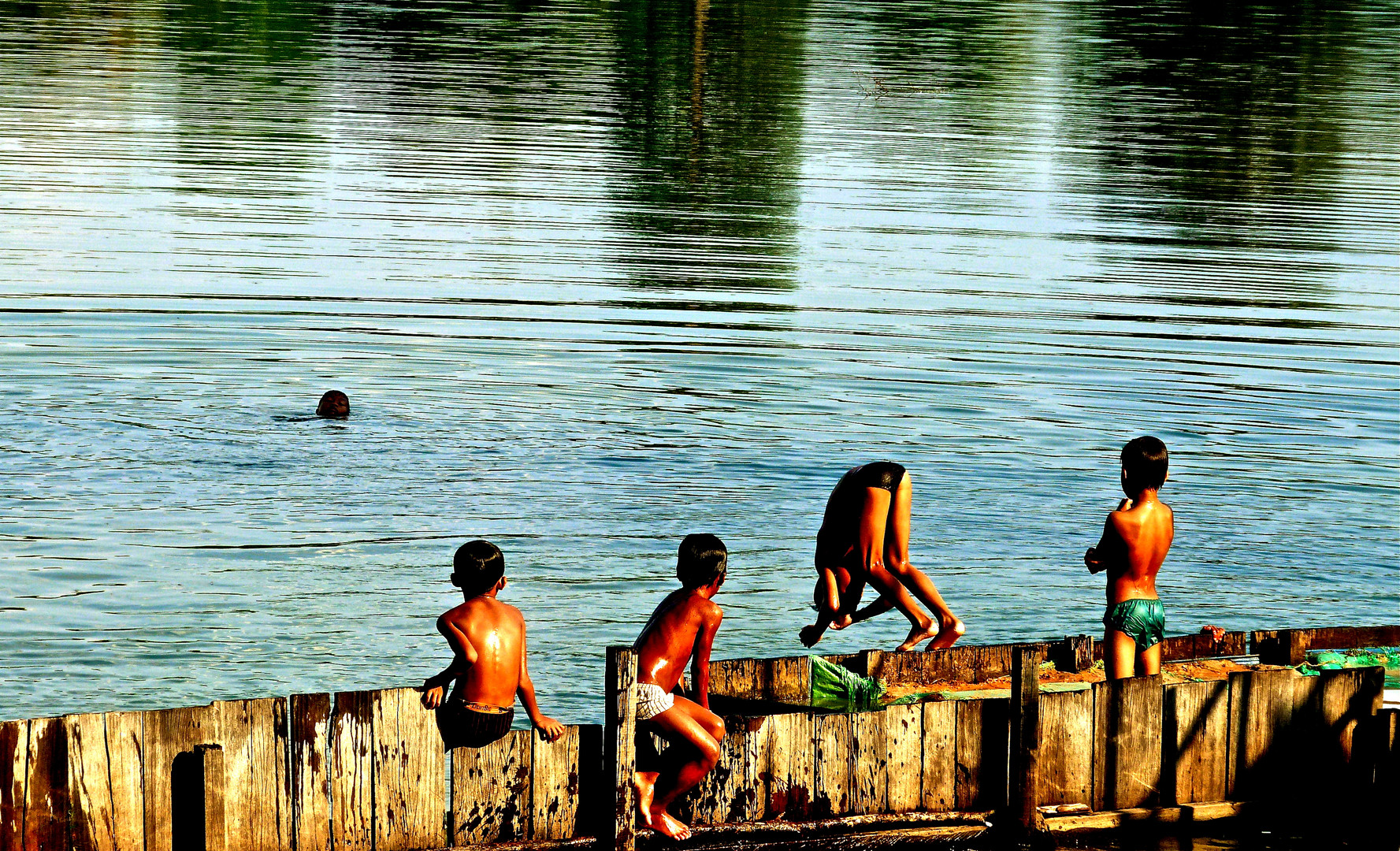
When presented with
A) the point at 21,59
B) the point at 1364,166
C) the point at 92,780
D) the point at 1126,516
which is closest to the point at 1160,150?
the point at 1364,166

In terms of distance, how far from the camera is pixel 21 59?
168 feet

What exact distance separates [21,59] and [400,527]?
40722mm

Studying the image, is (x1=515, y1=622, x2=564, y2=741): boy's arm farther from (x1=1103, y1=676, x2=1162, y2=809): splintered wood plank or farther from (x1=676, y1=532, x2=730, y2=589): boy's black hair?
(x1=1103, y1=676, x2=1162, y2=809): splintered wood plank

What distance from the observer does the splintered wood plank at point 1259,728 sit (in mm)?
9648

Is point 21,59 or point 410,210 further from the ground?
point 21,59

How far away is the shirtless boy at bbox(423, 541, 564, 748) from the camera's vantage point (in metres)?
8.45

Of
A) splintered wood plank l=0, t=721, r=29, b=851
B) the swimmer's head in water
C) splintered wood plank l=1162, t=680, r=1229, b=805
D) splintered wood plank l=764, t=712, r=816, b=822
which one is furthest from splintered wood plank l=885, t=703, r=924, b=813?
the swimmer's head in water

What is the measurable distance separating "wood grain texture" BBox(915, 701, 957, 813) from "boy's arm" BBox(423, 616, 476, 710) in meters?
2.22

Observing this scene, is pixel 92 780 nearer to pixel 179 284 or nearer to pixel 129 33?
pixel 179 284

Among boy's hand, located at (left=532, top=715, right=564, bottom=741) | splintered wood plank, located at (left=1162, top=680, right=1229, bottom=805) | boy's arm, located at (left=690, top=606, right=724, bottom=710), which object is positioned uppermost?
boy's arm, located at (left=690, top=606, right=724, bottom=710)

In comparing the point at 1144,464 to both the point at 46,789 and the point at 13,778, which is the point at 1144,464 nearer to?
the point at 46,789

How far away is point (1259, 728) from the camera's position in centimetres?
972

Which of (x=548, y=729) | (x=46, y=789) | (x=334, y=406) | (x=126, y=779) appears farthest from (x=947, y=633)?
(x=334, y=406)

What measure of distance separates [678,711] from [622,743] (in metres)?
0.36
